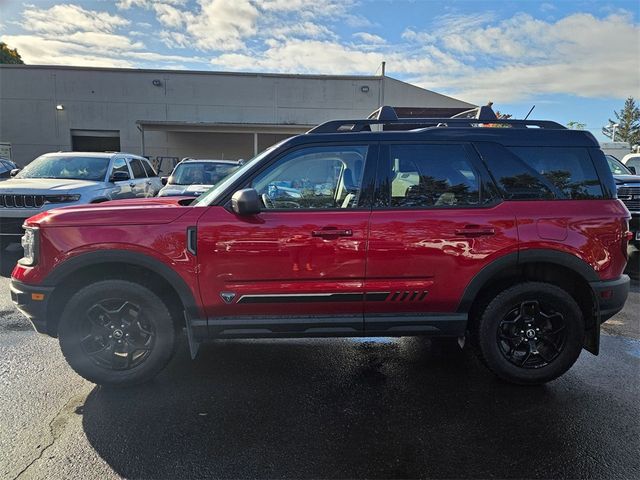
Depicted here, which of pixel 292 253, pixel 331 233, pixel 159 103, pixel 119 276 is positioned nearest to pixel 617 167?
pixel 331 233

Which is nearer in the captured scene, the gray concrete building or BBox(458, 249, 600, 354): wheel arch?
BBox(458, 249, 600, 354): wheel arch

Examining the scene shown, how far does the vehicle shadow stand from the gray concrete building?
64.8ft

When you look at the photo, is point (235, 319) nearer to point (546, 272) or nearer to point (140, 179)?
point (546, 272)

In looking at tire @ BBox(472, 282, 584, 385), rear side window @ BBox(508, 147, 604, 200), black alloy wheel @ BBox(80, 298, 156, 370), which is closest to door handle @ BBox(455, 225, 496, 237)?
tire @ BBox(472, 282, 584, 385)

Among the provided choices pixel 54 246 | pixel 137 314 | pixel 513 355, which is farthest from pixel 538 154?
pixel 54 246

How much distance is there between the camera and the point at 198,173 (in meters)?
10.2

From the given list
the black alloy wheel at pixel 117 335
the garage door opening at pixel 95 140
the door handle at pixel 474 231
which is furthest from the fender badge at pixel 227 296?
the garage door opening at pixel 95 140

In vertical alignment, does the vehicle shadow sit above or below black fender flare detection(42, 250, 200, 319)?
below

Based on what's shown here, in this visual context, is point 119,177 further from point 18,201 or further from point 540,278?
point 540,278

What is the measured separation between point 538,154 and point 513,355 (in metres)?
1.61

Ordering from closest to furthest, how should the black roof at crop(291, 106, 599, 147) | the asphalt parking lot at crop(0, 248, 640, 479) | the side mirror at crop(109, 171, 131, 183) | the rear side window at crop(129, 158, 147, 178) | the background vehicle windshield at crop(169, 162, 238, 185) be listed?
the asphalt parking lot at crop(0, 248, 640, 479)
the black roof at crop(291, 106, 599, 147)
the side mirror at crop(109, 171, 131, 183)
the rear side window at crop(129, 158, 147, 178)
the background vehicle windshield at crop(169, 162, 238, 185)

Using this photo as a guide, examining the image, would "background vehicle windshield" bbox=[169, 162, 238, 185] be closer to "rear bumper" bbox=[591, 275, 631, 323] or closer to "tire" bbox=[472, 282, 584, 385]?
"tire" bbox=[472, 282, 584, 385]

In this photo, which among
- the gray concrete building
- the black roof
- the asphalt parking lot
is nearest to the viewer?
the asphalt parking lot

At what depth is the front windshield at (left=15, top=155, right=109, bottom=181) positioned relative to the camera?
327 inches
